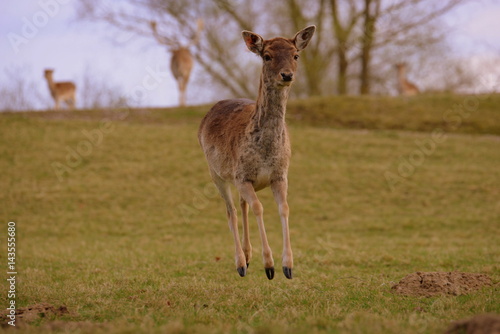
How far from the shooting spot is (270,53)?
22.3 ft

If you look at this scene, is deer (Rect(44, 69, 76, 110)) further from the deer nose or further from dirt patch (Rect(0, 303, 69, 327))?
dirt patch (Rect(0, 303, 69, 327))

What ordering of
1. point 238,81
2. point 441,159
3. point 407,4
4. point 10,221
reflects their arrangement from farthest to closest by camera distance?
1. point 238,81
2. point 407,4
3. point 441,159
4. point 10,221

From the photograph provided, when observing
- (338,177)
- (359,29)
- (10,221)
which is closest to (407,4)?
(359,29)

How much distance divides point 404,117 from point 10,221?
16.9 m

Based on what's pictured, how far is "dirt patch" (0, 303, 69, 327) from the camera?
5.28m

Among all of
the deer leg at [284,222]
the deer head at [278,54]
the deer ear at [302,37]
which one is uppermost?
A: the deer ear at [302,37]

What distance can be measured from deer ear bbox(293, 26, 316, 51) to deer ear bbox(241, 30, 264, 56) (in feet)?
1.30

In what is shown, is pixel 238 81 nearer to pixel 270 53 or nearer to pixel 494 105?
pixel 494 105

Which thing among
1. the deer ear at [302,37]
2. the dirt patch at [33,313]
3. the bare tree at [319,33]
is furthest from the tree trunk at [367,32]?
the dirt patch at [33,313]

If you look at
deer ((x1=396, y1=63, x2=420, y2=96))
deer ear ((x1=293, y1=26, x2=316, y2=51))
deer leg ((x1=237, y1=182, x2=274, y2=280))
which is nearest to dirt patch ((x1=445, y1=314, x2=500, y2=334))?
deer leg ((x1=237, y1=182, x2=274, y2=280))

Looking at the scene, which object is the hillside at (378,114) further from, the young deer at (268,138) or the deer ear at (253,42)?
the deer ear at (253,42)

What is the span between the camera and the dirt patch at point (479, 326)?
402 cm

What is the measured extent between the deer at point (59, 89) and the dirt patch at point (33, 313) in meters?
26.5

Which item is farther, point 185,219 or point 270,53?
point 185,219
